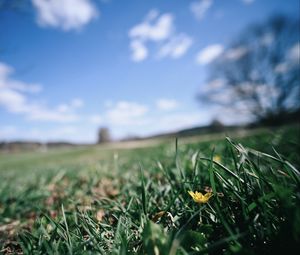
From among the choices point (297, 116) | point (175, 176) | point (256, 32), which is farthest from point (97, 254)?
point (297, 116)

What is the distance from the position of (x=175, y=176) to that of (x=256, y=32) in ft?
81.9

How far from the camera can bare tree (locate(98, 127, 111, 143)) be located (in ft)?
165

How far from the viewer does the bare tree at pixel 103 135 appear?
50.2 meters

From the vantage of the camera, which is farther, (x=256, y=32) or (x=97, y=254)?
(x=256, y=32)

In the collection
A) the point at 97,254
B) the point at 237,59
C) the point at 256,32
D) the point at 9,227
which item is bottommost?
the point at 9,227

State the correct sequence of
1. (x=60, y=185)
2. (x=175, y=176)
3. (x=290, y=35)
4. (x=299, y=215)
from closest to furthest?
(x=299, y=215)
(x=175, y=176)
(x=60, y=185)
(x=290, y=35)

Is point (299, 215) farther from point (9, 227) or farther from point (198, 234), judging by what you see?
point (9, 227)

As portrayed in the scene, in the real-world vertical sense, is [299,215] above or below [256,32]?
below

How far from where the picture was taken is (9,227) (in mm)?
1376

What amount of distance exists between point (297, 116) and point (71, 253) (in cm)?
2790

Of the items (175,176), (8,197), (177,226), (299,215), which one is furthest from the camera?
(8,197)

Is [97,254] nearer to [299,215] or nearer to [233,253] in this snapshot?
[233,253]

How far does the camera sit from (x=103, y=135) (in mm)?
50156

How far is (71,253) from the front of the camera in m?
0.68
